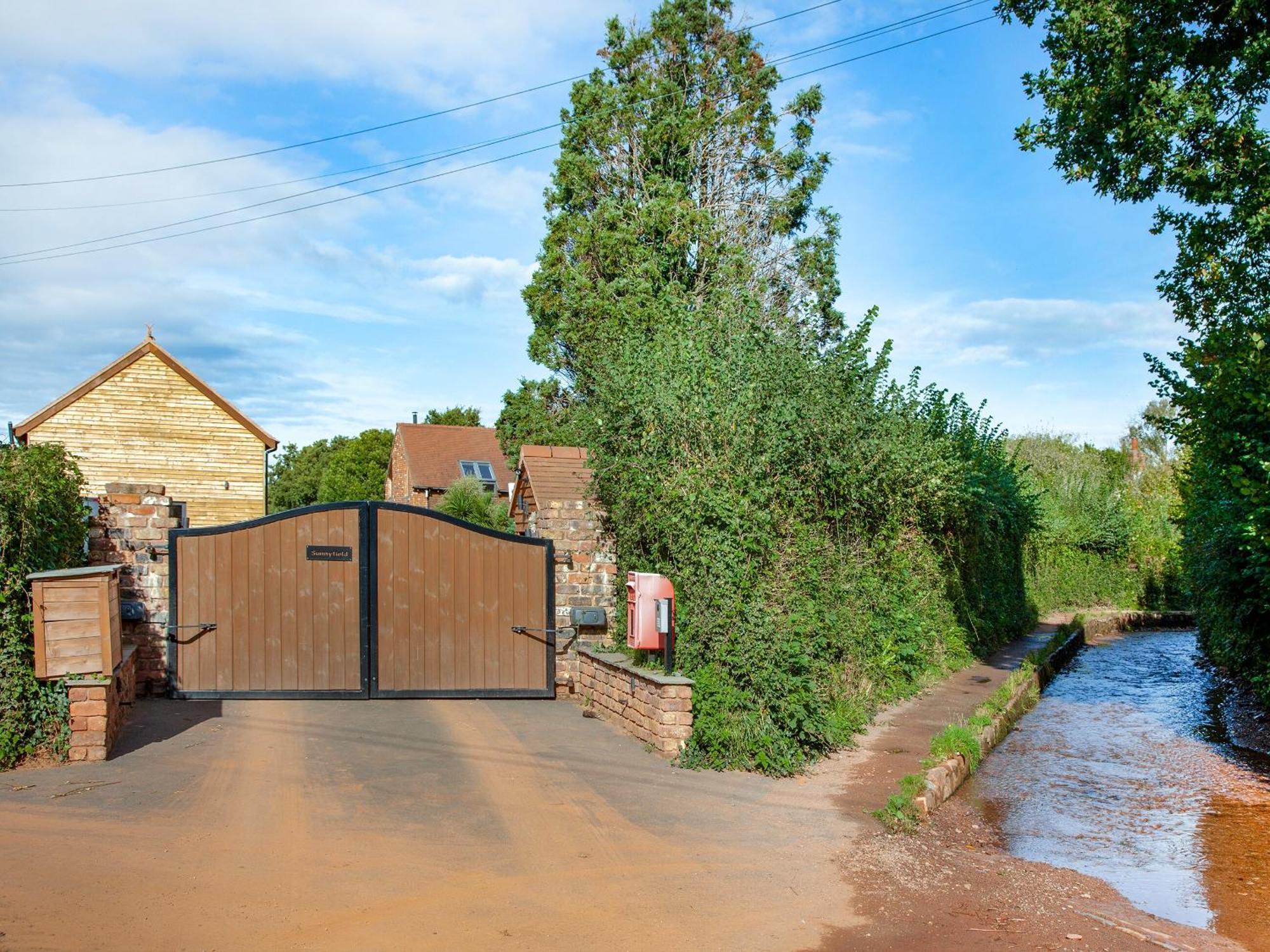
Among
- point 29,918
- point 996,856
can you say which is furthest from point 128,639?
point 996,856

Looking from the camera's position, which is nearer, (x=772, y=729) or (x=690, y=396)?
(x=772, y=729)

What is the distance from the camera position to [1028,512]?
66.7 feet

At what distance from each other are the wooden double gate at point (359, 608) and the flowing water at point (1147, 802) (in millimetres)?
4954

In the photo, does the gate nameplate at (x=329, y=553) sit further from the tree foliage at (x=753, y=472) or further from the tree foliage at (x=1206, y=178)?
the tree foliage at (x=1206, y=178)

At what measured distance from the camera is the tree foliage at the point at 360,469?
51.6 meters

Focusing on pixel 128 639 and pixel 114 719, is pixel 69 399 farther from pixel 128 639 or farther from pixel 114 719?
pixel 114 719

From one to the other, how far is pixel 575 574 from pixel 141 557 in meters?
4.37

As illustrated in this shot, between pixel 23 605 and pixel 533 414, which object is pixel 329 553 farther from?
pixel 533 414

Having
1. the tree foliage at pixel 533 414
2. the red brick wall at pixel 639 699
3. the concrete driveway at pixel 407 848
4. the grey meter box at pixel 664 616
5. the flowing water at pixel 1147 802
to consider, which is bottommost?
the flowing water at pixel 1147 802

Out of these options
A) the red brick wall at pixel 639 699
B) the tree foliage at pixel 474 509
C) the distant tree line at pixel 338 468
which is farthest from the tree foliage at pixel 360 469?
the red brick wall at pixel 639 699

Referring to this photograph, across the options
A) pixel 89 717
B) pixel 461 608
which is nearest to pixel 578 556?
pixel 461 608

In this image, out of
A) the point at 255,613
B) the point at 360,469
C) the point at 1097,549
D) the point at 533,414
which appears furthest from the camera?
the point at 360,469

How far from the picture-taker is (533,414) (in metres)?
24.3

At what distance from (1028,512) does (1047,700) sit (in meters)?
7.18
